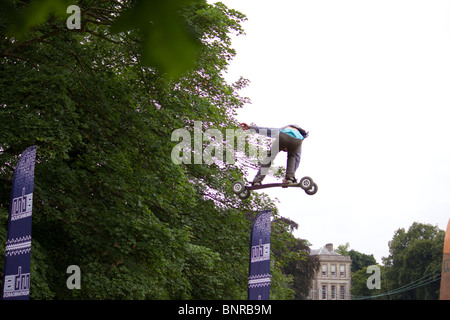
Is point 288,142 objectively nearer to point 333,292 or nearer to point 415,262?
point 415,262

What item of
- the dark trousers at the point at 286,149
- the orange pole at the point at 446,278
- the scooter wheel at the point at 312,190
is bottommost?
the orange pole at the point at 446,278

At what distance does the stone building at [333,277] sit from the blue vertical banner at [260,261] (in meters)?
63.3

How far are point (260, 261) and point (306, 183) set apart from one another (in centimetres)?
156

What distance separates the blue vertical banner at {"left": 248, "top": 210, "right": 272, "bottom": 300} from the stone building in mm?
63325

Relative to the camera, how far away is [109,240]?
1250cm

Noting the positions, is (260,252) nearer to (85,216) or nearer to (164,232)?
(164,232)

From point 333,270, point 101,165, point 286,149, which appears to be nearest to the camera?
point 286,149

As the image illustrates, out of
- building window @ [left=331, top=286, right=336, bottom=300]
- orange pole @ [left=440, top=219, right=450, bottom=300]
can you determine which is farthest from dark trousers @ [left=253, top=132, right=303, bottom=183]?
building window @ [left=331, top=286, right=336, bottom=300]

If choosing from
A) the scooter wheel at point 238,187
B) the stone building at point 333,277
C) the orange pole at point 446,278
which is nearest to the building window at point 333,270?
the stone building at point 333,277

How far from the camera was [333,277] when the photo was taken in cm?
7569

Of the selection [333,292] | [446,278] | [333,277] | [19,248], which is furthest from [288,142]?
[333,277]

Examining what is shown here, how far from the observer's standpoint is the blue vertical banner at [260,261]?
32.9ft

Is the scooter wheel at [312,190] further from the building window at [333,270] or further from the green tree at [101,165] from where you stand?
the building window at [333,270]
